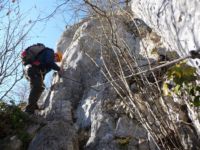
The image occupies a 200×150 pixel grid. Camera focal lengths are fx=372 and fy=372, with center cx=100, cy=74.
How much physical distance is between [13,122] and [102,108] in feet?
6.12

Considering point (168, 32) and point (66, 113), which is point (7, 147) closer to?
point (66, 113)

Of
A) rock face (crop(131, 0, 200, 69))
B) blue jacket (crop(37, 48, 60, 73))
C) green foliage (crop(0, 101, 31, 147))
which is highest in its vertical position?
blue jacket (crop(37, 48, 60, 73))

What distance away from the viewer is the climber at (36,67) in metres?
8.20

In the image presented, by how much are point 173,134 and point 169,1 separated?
158 cm

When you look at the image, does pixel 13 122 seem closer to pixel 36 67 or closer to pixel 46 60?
pixel 36 67

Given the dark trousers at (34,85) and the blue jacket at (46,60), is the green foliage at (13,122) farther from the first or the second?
the blue jacket at (46,60)

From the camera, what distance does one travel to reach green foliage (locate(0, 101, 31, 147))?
7137mm

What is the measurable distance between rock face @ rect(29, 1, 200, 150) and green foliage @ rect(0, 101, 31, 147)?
529 mm

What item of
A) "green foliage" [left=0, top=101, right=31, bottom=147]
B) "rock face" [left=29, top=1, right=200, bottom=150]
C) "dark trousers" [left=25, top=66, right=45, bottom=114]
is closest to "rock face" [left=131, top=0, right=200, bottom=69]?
"rock face" [left=29, top=1, right=200, bottom=150]

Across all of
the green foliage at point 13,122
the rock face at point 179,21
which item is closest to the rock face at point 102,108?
the green foliage at point 13,122

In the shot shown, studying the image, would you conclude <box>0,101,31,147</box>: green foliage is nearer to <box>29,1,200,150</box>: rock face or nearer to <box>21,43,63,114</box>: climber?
<box>21,43,63,114</box>: climber

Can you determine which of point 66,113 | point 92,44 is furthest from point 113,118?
point 92,44

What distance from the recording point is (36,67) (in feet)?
27.2

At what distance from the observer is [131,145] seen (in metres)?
5.96
